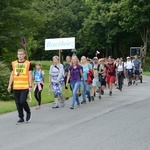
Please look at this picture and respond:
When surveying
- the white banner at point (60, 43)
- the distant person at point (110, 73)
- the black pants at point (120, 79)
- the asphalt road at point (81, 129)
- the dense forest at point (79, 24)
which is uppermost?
the dense forest at point (79, 24)

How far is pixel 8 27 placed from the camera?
3878 centimetres

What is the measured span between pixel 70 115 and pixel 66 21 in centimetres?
6008

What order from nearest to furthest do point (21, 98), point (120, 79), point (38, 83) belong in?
point (21, 98) < point (38, 83) < point (120, 79)

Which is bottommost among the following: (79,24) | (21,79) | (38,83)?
(38,83)

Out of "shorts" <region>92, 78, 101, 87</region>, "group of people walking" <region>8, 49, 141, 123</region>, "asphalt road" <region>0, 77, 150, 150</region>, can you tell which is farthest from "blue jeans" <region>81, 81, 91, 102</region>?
"asphalt road" <region>0, 77, 150, 150</region>

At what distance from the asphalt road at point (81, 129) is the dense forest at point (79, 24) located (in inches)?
925

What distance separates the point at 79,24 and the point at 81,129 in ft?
215

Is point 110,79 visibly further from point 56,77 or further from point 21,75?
point 21,75

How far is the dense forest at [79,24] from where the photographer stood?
3812 cm

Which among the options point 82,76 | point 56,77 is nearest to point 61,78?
point 56,77

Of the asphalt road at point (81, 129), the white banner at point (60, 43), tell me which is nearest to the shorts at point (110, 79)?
A: the white banner at point (60, 43)

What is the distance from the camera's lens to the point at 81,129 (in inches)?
411

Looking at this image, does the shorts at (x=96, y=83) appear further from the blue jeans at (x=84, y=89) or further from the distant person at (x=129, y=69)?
the distant person at (x=129, y=69)

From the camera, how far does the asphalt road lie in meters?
8.57
